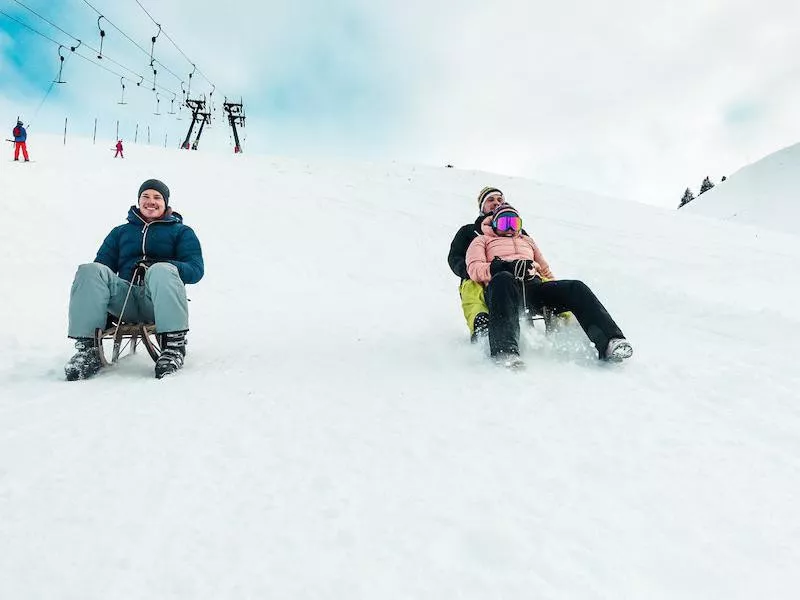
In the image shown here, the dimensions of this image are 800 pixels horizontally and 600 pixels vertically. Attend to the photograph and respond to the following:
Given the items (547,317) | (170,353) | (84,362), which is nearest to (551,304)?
(547,317)

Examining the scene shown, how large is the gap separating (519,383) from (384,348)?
1262 millimetres

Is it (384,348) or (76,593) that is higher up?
(384,348)

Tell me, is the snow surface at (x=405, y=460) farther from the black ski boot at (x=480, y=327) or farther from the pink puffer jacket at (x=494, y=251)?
the pink puffer jacket at (x=494, y=251)

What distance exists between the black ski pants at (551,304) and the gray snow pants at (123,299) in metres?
1.90

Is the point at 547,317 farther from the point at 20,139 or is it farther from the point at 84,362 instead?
the point at 20,139

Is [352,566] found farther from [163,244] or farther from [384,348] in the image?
[163,244]

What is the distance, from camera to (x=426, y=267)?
7.29 meters

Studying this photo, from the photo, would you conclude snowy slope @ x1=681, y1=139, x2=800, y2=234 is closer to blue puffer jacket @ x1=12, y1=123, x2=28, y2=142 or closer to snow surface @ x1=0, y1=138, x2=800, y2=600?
snow surface @ x1=0, y1=138, x2=800, y2=600

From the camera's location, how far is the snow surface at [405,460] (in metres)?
1.16

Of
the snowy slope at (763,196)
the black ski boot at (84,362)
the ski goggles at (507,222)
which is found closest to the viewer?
the black ski boot at (84,362)

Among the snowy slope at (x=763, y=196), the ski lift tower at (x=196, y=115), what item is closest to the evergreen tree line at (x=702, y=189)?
the snowy slope at (x=763, y=196)

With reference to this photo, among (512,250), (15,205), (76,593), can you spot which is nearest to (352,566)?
(76,593)

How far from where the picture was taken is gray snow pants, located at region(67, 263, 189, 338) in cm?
287

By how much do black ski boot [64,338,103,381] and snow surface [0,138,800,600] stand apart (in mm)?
147
